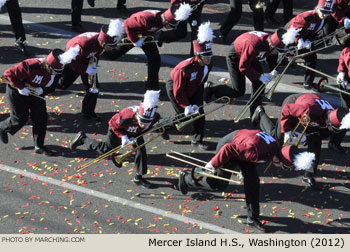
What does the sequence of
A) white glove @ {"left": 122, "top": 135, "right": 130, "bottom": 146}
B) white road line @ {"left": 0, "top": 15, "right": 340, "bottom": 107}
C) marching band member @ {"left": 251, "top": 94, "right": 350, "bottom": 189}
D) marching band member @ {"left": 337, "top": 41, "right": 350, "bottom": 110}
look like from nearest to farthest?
marching band member @ {"left": 251, "top": 94, "right": 350, "bottom": 189} → white glove @ {"left": 122, "top": 135, "right": 130, "bottom": 146} → marching band member @ {"left": 337, "top": 41, "right": 350, "bottom": 110} → white road line @ {"left": 0, "top": 15, "right": 340, "bottom": 107}

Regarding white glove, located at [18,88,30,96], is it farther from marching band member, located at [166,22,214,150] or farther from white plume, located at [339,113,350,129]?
white plume, located at [339,113,350,129]

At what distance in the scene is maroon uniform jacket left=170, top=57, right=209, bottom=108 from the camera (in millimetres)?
10945

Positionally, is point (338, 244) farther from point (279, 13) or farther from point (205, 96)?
point (279, 13)

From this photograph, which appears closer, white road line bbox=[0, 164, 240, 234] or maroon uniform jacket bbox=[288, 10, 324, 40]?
white road line bbox=[0, 164, 240, 234]

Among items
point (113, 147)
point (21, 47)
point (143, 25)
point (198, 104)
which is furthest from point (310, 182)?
point (21, 47)

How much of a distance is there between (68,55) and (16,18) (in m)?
3.45

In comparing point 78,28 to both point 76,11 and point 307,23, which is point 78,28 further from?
point 307,23

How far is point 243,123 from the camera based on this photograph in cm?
1208

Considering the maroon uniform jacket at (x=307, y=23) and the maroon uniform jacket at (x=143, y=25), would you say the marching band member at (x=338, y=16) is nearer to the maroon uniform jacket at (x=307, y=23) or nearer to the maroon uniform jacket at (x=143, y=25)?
the maroon uniform jacket at (x=307, y=23)

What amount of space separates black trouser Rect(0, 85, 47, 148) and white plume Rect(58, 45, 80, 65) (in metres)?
0.74

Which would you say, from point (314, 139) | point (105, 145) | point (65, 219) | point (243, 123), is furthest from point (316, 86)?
point (65, 219)

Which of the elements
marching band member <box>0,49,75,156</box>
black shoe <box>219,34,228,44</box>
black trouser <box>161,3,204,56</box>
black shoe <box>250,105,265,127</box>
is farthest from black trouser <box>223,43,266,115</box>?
black shoe <box>219,34,228,44</box>

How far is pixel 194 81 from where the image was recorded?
11.1 meters

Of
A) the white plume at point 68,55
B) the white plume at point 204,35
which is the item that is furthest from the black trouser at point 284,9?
the white plume at point 68,55
